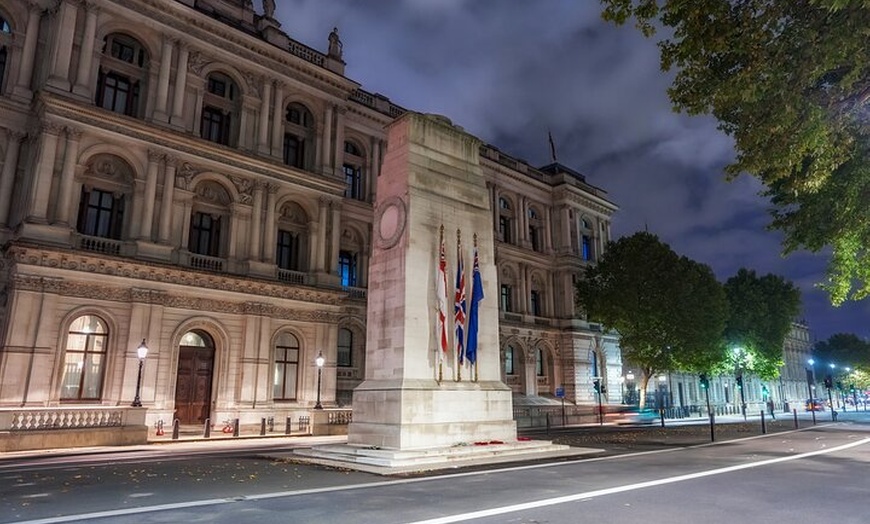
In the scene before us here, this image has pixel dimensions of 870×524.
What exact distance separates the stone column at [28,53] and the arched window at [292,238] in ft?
47.0

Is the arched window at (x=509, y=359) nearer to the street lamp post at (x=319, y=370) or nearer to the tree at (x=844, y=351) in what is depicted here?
the street lamp post at (x=319, y=370)

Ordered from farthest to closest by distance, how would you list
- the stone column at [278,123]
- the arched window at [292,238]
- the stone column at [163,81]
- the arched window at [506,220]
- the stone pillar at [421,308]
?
the arched window at [506,220], the arched window at [292,238], the stone column at [278,123], the stone column at [163,81], the stone pillar at [421,308]

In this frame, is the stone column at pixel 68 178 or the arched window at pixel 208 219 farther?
the arched window at pixel 208 219

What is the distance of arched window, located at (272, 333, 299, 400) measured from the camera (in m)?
33.2

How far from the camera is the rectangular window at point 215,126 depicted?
33719 mm

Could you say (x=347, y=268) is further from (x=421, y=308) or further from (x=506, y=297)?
(x=421, y=308)

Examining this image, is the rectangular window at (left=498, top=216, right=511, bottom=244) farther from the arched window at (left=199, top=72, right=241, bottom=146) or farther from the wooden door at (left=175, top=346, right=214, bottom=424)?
the wooden door at (left=175, top=346, right=214, bottom=424)

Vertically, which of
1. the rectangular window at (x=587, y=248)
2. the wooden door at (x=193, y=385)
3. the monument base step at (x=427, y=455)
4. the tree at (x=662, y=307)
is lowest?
the monument base step at (x=427, y=455)

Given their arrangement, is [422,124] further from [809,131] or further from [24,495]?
[24,495]

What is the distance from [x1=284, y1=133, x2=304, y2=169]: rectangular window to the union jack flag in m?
22.5

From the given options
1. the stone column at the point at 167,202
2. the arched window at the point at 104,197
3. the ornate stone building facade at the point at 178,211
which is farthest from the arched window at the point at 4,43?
the stone column at the point at 167,202

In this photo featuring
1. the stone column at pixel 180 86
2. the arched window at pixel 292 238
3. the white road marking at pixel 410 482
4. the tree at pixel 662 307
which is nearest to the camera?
the white road marking at pixel 410 482

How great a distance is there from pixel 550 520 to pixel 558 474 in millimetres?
5272

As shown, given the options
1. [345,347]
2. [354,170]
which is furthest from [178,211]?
[354,170]
